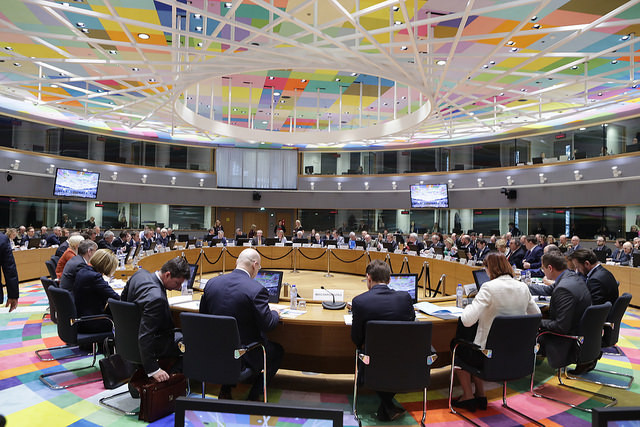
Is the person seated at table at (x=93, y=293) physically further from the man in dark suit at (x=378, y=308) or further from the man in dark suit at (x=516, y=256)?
the man in dark suit at (x=516, y=256)

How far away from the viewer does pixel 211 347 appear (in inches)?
117

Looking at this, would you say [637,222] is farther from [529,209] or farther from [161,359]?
[161,359]

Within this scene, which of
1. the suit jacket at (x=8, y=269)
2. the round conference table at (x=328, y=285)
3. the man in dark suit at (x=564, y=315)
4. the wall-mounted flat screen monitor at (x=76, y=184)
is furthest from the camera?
the wall-mounted flat screen monitor at (x=76, y=184)

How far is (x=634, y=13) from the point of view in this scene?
278 inches

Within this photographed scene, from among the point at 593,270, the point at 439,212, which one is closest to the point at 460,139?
the point at 439,212

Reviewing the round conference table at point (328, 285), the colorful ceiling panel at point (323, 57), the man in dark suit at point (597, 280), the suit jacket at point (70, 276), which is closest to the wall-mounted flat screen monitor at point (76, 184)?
the colorful ceiling panel at point (323, 57)

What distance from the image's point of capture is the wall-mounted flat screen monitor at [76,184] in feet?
46.6

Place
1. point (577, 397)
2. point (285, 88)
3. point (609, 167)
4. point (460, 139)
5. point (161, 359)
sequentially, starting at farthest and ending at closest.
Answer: point (460, 139) < point (609, 167) < point (285, 88) < point (577, 397) < point (161, 359)

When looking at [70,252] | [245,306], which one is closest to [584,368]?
[245,306]

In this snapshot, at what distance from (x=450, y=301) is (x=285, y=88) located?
29.4 feet

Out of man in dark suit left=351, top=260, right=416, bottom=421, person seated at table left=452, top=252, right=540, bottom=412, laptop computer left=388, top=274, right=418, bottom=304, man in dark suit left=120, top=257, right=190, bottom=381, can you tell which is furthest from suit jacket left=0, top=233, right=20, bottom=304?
person seated at table left=452, top=252, right=540, bottom=412

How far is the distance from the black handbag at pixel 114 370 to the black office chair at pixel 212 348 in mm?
1010

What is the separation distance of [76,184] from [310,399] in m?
14.5

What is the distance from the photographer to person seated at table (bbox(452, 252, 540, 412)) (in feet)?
11.0
